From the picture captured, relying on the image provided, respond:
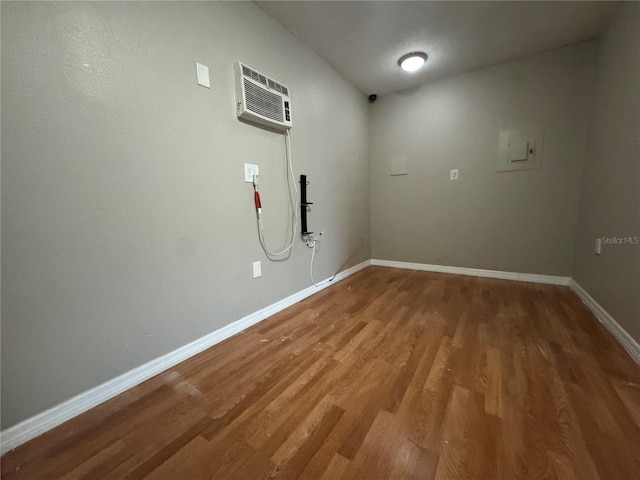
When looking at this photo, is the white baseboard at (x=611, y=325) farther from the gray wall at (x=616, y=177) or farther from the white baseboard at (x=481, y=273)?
the white baseboard at (x=481, y=273)

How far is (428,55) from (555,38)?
1041 millimetres

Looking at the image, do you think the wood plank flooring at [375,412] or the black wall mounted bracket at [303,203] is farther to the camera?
the black wall mounted bracket at [303,203]

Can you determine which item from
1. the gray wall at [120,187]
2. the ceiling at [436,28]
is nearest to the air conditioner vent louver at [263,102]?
the gray wall at [120,187]

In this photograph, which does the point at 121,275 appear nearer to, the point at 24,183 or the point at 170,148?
the point at 24,183

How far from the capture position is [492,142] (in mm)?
2578

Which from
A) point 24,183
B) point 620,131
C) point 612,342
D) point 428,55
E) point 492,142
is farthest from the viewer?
point 492,142

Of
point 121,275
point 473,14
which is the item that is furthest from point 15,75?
point 473,14

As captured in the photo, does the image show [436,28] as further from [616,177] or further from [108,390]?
[108,390]

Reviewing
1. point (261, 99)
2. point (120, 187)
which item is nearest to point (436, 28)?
point (261, 99)

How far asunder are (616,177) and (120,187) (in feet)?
9.81

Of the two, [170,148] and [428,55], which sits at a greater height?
[428,55]

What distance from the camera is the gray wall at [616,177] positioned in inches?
55.1

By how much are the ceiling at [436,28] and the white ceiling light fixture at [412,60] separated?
6 cm

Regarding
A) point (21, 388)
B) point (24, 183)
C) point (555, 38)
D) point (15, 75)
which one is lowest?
point (21, 388)
